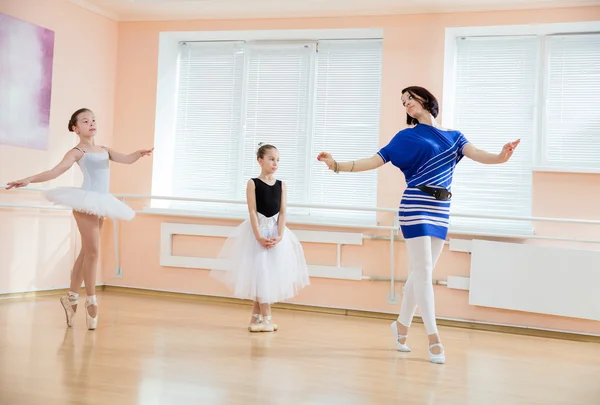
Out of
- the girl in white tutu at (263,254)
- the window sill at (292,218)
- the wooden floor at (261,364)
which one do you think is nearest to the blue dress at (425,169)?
the wooden floor at (261,364)

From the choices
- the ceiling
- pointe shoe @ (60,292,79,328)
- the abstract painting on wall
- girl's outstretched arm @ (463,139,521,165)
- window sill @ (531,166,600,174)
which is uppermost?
the ceiling

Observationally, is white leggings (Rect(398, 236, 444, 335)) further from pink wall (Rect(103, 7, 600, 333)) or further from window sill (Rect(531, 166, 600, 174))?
window sill (Rect(531, 166, 600, 174))

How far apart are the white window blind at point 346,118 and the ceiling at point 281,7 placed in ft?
1.33

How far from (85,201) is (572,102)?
11.3ft

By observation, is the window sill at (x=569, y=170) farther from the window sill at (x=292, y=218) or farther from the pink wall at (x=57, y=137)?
the pink wall at (x=57, y=137)

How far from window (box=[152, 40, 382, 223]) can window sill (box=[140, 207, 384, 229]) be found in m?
0.08

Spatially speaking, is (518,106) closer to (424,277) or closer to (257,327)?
(424,277)

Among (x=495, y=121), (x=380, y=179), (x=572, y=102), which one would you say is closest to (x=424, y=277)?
(x=380, y=179)

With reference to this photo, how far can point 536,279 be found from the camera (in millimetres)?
4117

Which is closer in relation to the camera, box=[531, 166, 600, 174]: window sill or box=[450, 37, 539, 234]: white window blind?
box=[531, 166, 600, 174]: window sill

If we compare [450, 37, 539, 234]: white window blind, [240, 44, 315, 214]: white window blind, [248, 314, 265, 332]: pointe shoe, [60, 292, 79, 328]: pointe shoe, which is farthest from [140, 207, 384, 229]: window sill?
[60, 292, 79, 328]: pointe shoe

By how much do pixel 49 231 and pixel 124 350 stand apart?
2.22 m

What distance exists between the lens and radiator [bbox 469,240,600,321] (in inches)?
158

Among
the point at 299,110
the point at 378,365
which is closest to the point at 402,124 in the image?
the point at 299,110
